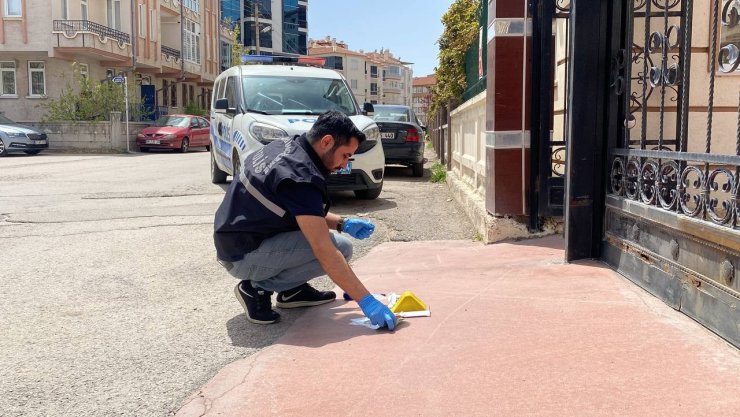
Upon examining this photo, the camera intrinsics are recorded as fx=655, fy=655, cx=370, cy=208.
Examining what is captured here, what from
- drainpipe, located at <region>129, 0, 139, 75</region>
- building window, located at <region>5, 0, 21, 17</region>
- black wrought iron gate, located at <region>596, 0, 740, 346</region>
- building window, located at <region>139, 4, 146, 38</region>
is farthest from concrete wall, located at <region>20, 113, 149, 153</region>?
black wrought iron gate, located at <region>596, 0, 740, 346</region>

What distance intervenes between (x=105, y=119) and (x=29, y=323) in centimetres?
2590

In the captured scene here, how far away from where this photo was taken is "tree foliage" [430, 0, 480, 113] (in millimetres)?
9937

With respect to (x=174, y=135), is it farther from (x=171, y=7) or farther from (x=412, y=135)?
(x=171, y=7)

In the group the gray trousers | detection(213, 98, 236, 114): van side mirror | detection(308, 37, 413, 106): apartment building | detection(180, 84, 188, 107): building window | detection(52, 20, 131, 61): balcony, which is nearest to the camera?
the gray trousers

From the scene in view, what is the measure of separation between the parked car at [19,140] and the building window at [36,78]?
737 centimetres

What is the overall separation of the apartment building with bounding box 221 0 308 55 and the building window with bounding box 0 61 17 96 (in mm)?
49116

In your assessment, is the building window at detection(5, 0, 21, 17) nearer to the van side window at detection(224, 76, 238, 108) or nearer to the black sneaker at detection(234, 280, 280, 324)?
the van side window at detection(224, 76, 238, 108)

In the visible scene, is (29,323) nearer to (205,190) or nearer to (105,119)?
(205,190)

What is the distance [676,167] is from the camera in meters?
3.48

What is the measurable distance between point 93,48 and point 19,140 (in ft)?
26.3

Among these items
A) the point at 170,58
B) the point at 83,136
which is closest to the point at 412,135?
the point at 83,136

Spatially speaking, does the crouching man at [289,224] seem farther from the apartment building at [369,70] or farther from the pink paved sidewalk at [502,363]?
the apartment building at [369,70]

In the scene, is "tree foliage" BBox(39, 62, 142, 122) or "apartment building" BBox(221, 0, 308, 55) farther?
"apartment building" BBox(221, 0, 308, 55)

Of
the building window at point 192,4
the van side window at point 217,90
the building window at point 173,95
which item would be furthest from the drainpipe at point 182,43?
the van side window at point 217,90
